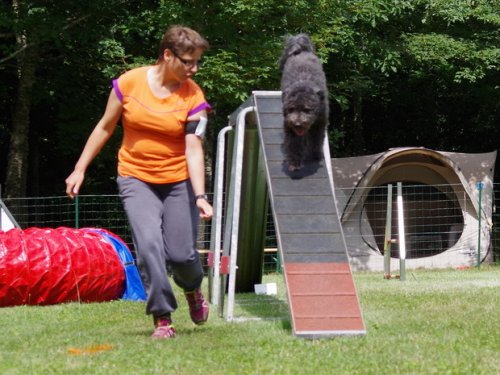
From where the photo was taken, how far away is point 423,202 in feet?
47.0

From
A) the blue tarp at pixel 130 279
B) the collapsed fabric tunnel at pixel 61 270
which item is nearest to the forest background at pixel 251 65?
the blue tarp at pixel 130 279

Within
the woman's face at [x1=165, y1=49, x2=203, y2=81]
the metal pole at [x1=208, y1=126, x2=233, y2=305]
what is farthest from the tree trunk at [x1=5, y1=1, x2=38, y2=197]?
the woman's face at [x1=165, y1=49, x2=203, y2=81]

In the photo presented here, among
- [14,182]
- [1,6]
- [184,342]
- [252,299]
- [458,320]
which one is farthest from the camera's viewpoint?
[14,182]

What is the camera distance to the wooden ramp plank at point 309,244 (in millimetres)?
4711

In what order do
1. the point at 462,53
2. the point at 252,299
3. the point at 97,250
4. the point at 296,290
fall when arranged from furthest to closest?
the point at 462,53, the point at 97,250, the point at 252,299, the point at 296,290

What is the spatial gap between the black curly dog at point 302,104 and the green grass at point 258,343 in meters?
1.06

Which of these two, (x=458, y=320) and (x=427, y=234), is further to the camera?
(x=427, y=234)

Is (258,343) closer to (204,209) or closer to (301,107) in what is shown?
(204,209)

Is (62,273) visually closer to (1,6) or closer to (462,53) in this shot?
(1,6)

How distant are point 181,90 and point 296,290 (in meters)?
1.27

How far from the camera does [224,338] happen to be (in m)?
4.63

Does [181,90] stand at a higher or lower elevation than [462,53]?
lower

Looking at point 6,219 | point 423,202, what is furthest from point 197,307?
point 423,202

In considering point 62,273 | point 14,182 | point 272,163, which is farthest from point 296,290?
point 14,182
